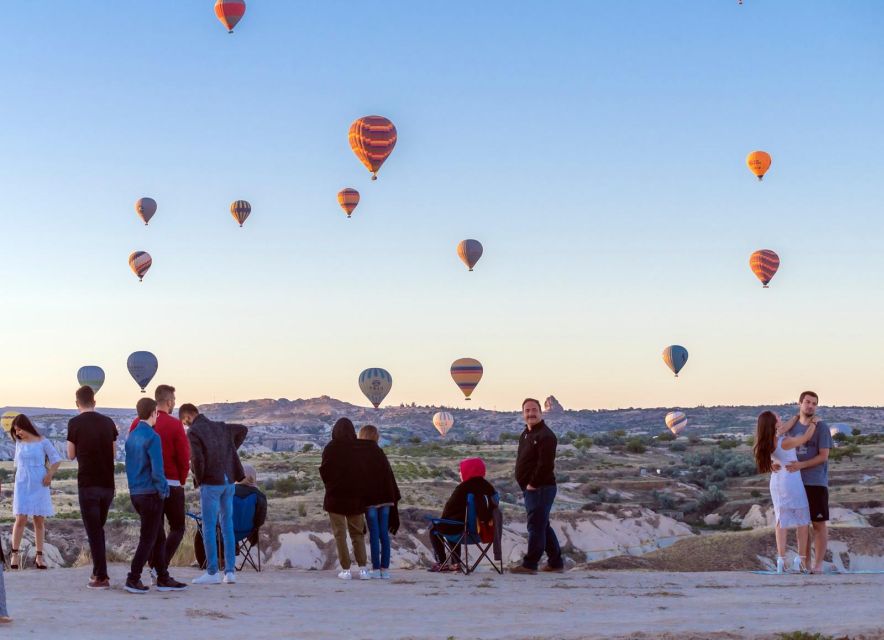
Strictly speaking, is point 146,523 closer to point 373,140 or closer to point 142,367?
point 373,140

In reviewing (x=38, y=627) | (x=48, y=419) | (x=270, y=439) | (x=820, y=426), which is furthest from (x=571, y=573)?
(x=48, y=419)

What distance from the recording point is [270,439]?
157375 millimetres

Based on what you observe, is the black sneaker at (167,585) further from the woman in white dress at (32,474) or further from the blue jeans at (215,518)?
the woman in white dress at (32,474)

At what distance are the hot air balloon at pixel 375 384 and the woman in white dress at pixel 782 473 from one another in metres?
51.5

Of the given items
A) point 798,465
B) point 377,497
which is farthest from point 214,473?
point 798,465

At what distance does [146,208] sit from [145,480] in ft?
183

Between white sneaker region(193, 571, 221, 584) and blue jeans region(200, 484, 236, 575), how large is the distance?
4 centimetres

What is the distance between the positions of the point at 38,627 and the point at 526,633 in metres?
4.03

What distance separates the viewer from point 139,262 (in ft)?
207

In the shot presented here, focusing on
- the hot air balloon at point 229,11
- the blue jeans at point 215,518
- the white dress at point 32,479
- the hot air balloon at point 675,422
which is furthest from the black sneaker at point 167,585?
the hot air balloon at point 675,422

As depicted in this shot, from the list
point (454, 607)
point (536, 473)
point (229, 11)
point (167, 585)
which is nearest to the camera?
point (454, 607)

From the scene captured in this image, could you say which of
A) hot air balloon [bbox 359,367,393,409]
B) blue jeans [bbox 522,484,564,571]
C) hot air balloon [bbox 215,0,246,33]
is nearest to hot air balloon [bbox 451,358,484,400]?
hot air balloon [bbox 359,367,393,409]

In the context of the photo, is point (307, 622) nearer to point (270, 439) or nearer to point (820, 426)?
point (820, 426)

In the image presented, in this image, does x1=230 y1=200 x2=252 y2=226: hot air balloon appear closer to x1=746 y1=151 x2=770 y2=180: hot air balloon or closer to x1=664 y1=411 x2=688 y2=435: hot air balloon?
x1=746 y1=151 x2=770 y2=180: hot air balloon
